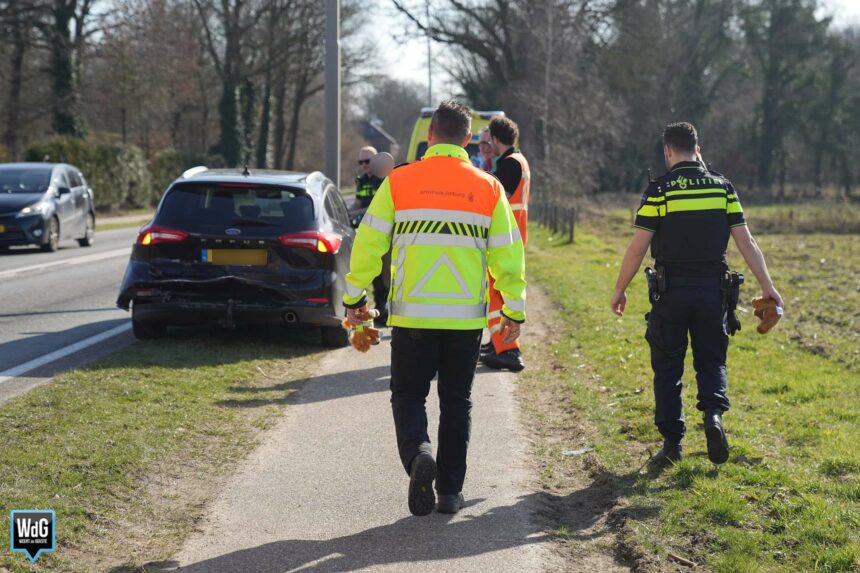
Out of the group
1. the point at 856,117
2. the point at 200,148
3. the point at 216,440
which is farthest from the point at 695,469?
the point at 856,117

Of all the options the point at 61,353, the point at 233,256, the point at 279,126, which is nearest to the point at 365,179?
the point at 233,256

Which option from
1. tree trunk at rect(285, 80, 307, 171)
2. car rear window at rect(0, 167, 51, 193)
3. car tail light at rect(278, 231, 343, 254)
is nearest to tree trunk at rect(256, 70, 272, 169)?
tree trunk at rect(285, 80, 307, 171)

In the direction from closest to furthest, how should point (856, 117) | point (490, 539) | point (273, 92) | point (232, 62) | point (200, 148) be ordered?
1. point (490, 539)
2. point (232, 62)
3. point (200, 148)
4. point (273, 92)
5. point (856, 117)

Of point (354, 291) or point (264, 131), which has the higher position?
point (264, 131)

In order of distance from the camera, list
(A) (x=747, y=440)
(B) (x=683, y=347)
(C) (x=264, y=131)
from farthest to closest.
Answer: (C) (x=264, y=131) < (A) (x=747, y=440) < (B) (x=683, y=347)

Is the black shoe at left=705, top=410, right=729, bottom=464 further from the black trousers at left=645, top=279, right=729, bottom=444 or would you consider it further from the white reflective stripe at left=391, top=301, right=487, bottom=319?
the white reflective stripe at left=391, top=301, right=487, bottom=319

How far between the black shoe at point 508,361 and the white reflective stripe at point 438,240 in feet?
13.8

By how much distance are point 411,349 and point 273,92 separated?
56.5 metres

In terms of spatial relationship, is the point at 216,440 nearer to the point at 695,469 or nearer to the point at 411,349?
the point at 411,349

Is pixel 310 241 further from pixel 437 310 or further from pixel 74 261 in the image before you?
pixel 74 261

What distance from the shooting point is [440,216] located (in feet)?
16.8

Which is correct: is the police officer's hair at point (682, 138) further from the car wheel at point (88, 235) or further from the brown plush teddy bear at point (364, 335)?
the car wheel at point (88, 235)

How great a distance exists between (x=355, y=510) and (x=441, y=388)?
742 millimetres

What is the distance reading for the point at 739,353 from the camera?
10180mm
